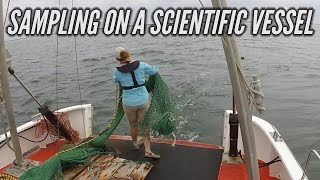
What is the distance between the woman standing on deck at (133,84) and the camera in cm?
541

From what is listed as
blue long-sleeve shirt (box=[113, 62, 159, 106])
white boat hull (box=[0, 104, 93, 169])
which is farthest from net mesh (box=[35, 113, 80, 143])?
blue long-sleeve shirt (box=[113, 62, 159, 106])

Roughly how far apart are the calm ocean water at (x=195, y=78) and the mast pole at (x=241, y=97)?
1174 millimetres

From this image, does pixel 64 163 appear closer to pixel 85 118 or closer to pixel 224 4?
pixel 85 118

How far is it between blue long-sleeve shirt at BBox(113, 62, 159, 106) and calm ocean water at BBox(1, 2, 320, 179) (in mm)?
1898

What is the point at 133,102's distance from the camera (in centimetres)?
563

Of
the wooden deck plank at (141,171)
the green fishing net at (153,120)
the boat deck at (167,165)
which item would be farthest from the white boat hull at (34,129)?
the wooden deck plank at (141,171)

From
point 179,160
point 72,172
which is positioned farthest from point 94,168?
point 179,160

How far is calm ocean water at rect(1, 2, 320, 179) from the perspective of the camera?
10727 mm

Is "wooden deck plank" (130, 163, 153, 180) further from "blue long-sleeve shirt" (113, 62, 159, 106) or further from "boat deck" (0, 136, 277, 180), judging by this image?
"blue long-sleeve shirt" (113, 62, 159, 106)

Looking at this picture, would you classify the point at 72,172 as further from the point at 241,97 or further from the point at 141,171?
the point at 241,97

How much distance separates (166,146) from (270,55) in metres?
16.4

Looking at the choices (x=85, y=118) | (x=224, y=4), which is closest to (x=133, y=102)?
(x=85, y=118)

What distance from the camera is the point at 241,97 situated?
3.04 metres

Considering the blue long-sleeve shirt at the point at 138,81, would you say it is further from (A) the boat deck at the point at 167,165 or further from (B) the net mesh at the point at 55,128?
(B) the net mesh at the point at 55,128
